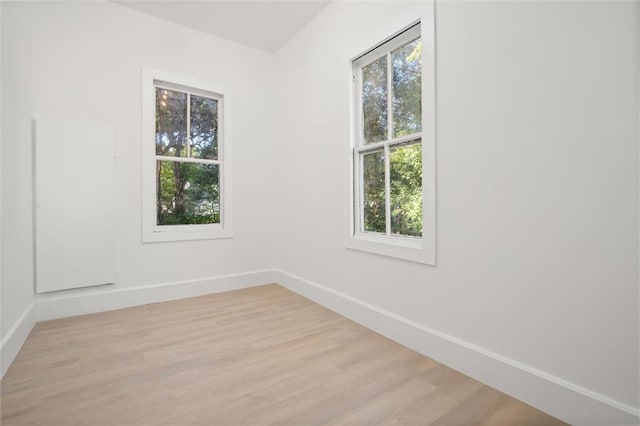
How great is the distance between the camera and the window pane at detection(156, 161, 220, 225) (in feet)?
10.6

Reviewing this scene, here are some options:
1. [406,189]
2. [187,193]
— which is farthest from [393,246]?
[187,193]

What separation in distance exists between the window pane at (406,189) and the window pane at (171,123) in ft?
7.52

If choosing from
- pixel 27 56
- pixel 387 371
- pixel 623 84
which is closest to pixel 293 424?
pixel 387 371

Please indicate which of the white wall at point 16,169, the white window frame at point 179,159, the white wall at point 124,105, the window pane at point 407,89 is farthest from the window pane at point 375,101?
the white wall at point 16,169

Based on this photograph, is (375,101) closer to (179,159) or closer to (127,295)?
(179,159)

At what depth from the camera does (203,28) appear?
3299mm

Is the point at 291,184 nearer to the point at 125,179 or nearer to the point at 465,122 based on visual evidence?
the point at 125,179

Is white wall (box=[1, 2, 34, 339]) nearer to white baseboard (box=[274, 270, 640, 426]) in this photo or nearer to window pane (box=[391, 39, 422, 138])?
white baseboard (box=[274, 270, 640, 426])

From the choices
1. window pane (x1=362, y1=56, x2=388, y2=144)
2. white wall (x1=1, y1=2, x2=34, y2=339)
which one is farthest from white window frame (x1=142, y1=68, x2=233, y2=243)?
window pane (x1=362, y1=56, x2=388, y2=144)

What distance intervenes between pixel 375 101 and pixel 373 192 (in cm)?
75

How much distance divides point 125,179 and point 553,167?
332 centimetres

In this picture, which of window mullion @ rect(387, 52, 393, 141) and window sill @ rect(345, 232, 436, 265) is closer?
window sill @ rect(345, 232, 436, 265)

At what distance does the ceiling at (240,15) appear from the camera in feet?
9.58

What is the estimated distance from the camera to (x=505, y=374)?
5.20 feet
